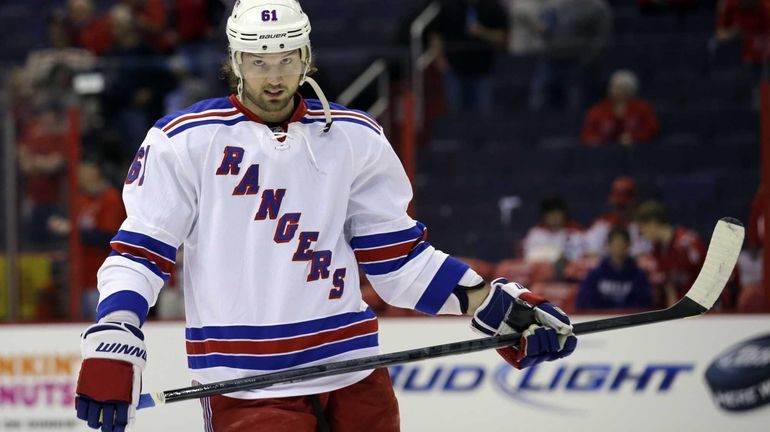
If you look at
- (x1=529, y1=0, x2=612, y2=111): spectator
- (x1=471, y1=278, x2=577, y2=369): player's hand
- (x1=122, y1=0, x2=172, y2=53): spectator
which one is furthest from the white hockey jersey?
(x1=122, y1=0, x2=172, y2=53): spectator

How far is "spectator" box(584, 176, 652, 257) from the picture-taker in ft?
19.1

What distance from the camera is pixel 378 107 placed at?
6078mm

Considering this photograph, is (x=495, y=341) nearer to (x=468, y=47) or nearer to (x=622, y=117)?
(x=468, y=47)

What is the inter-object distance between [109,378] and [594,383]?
3171 mm

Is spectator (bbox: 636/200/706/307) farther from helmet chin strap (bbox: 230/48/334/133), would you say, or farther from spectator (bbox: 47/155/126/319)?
helmet chin strap (bbox: 230/48/334/133)

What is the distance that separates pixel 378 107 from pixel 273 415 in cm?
336

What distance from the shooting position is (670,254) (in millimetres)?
5738

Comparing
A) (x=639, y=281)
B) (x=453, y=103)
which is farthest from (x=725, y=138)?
(x=453, y=103)

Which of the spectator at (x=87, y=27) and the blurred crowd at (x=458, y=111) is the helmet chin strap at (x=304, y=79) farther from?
the spectator at (x=87, y=27)

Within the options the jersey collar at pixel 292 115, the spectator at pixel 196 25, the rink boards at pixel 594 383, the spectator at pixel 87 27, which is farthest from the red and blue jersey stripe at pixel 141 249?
the spectator at pixel 87 27

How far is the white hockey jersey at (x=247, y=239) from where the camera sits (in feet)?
9.25

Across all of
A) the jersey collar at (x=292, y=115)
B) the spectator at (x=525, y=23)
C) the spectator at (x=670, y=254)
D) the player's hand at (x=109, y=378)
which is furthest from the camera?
the spectator at (x=525, y=23)

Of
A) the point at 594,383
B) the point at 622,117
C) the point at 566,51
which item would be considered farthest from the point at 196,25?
the point at 594,383

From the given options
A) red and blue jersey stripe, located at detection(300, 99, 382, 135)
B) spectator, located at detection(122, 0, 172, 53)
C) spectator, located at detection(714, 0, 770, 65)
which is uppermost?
red and blue jersey stripe, located at detection(300, 99, 382, 135)
